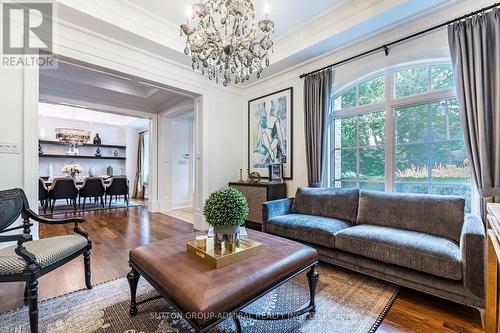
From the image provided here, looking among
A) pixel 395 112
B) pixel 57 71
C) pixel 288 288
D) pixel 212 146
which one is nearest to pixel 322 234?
pixel 288 288

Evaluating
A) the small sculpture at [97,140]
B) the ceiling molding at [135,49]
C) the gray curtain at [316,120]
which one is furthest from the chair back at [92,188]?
the gray curtain at [316,120]

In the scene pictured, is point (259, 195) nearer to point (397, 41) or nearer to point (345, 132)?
point (345, 132)

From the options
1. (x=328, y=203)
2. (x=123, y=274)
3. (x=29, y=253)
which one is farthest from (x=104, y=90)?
(x=328, y=203)

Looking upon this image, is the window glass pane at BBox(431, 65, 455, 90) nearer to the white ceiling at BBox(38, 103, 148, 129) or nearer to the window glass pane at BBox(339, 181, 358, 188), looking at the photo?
the window glass pane at BBox(339, 181, 358, 188)

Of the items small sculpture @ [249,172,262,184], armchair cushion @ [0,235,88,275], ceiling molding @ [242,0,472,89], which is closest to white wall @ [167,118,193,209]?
small sculpture @ [249,172,262,184]

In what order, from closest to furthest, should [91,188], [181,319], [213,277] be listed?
[213,277] → [181,319] → [91,188]

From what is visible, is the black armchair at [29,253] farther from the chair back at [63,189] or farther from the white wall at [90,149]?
the white wall at [90,149]

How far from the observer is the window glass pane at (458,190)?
2311 mm

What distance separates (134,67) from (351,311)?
12.2ft

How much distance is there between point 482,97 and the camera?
2018 mm

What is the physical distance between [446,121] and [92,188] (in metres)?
6.97

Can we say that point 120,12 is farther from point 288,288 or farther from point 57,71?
point 288,288

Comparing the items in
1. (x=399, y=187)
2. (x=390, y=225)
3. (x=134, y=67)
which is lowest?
(x=390, y=225)

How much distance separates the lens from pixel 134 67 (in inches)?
124
